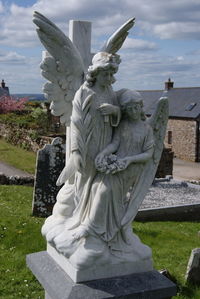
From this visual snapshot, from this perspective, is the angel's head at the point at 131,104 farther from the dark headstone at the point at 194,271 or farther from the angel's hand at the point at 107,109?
the dark headstone at the point at 194,271

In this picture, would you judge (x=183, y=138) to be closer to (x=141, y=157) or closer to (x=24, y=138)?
(x=24, y=138)

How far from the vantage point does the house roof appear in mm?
29806

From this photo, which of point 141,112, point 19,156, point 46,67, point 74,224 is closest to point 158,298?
point 74,224

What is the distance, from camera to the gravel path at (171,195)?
44.7 ft

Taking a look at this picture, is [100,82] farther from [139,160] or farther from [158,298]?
[158,298]

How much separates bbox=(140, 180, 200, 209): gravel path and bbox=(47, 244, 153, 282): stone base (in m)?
8.39

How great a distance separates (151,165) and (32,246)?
3.98m

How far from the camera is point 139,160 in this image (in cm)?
421

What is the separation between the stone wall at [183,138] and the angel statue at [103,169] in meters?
25.2

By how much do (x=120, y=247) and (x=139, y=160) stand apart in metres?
0.89

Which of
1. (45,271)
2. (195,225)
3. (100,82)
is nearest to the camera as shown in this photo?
(100,82)

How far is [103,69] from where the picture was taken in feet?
13.2

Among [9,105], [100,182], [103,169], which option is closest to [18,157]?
[100,182]

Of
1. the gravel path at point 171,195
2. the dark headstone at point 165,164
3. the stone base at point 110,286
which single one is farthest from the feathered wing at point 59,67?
the dark headstone at point 165,164
